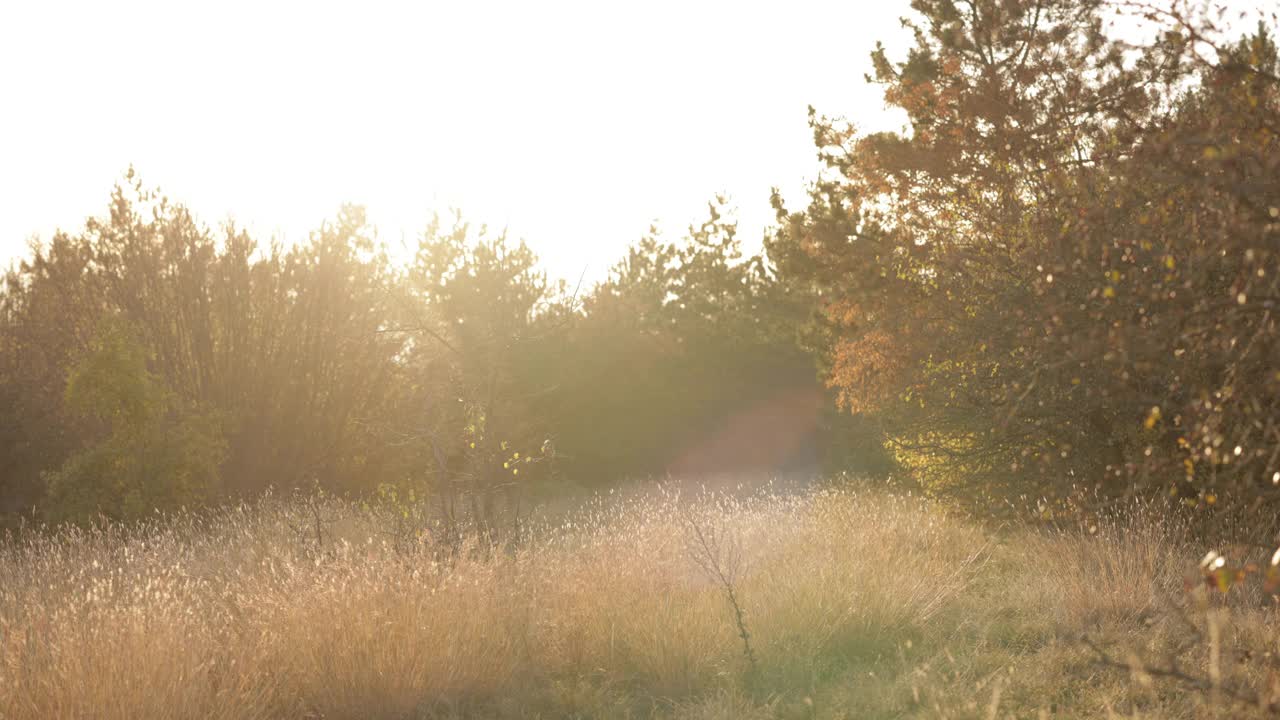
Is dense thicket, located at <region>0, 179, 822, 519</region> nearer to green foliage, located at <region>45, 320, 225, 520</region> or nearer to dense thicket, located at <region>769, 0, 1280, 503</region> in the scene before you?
green foliage, located at <region>45, 320, 225, 520</region>

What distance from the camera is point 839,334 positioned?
62.2ft

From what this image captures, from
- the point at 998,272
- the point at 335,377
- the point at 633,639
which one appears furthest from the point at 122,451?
the point at 998,272

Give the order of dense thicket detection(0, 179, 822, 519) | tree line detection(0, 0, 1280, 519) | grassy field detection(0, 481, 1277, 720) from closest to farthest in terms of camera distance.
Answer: tree line detection(0, 0, 1280, 519) < grassy field detection(0, 481, 1277, 720) < dense thicket detection(0, 179, 822, 519)

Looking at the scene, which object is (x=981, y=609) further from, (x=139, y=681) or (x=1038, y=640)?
(x=139, y=681)

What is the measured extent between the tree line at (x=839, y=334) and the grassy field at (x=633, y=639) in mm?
1209

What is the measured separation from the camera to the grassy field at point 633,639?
4.96 m

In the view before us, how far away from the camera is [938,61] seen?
15438 mm

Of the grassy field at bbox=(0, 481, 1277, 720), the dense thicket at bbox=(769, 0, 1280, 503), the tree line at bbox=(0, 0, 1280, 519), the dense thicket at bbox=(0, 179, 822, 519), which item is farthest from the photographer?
the dense thicket at bbox=(0, 179, 822, 519)

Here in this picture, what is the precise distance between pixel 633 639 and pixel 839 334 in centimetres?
1339

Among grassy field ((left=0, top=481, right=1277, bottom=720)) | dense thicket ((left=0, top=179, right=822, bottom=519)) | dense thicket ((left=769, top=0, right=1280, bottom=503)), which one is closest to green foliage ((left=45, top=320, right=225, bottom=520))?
dense thicket ((left=0, top=179, right=822, bottom=519))

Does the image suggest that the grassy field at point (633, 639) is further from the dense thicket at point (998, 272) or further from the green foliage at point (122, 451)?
the green foliage at point (122, 451)

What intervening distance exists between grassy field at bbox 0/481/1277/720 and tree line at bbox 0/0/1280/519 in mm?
1209

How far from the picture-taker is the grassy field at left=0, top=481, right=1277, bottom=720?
496 centimetres

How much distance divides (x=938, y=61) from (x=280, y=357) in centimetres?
1321
